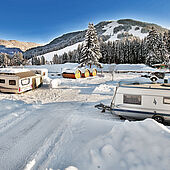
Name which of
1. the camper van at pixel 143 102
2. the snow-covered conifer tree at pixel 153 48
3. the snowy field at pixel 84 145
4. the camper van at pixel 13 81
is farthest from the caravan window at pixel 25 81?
the snow-covered conifer tree at pixel 153 48

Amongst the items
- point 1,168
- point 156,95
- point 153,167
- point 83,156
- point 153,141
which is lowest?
point 1,168

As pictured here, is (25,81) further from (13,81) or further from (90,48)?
(90,48)

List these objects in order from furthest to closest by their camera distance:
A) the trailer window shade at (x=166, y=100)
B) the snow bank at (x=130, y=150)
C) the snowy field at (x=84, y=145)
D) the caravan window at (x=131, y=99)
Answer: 1. the caravan window at (x=131, y=99)
2. the trailer window shade at (x=166, y=100)
3. the snowy field at (x=84, y=145)
4. the snow bank at (x=130, y=150)

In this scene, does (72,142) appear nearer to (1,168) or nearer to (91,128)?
(91,128)

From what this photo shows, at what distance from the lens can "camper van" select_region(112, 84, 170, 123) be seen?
5840mm

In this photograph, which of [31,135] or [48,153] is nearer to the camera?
[48,153]

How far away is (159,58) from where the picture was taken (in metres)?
34.7

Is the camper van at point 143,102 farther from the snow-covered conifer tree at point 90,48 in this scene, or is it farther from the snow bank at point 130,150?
the snow-covered conifer tree at point 90,48

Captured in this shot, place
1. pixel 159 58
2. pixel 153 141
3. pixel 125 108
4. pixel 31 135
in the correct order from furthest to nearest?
pixel 159 58 → pixel 125 108 → pixel 31 135 → pixel 153 141

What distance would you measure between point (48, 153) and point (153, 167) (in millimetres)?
2926

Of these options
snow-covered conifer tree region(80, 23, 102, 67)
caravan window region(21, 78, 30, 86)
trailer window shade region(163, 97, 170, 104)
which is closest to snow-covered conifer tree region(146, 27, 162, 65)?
snow-covered conifer tree region(80, 23, 102, 67)

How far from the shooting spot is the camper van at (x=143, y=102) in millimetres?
5840

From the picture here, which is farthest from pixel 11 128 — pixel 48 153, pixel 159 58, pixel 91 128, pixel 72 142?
pixel 159 58

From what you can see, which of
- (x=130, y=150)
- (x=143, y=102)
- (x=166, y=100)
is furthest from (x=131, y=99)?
(x=130, y=150)
